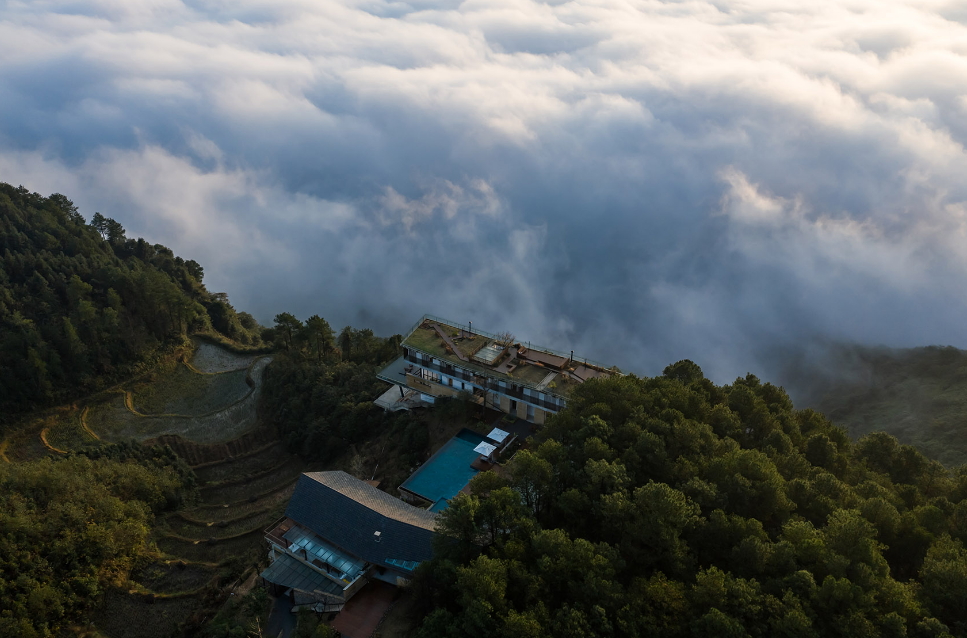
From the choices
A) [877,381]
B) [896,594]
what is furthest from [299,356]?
[877,381]

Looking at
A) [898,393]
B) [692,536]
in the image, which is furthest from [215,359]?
[898,393]

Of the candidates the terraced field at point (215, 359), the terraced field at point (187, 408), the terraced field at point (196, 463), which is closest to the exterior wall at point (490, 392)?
the terraced field at point (196, 463)

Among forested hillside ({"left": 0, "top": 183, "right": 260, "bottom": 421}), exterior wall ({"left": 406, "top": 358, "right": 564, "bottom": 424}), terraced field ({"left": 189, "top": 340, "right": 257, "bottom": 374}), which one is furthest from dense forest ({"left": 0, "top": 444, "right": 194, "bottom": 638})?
terraced field ({"left": 189, "top": 340, "right": 257, "bottom": 374})

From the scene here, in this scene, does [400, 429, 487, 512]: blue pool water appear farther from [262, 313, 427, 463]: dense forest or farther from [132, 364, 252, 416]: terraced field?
[132, 364, 252, 416]: terraced field

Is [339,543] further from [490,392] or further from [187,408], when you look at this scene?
[187,408]

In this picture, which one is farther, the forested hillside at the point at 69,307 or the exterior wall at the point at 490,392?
the forested hillside at the point at 69,307

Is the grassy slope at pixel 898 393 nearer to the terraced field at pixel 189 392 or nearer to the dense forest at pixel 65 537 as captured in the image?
the dense forest at pixel 65 537
